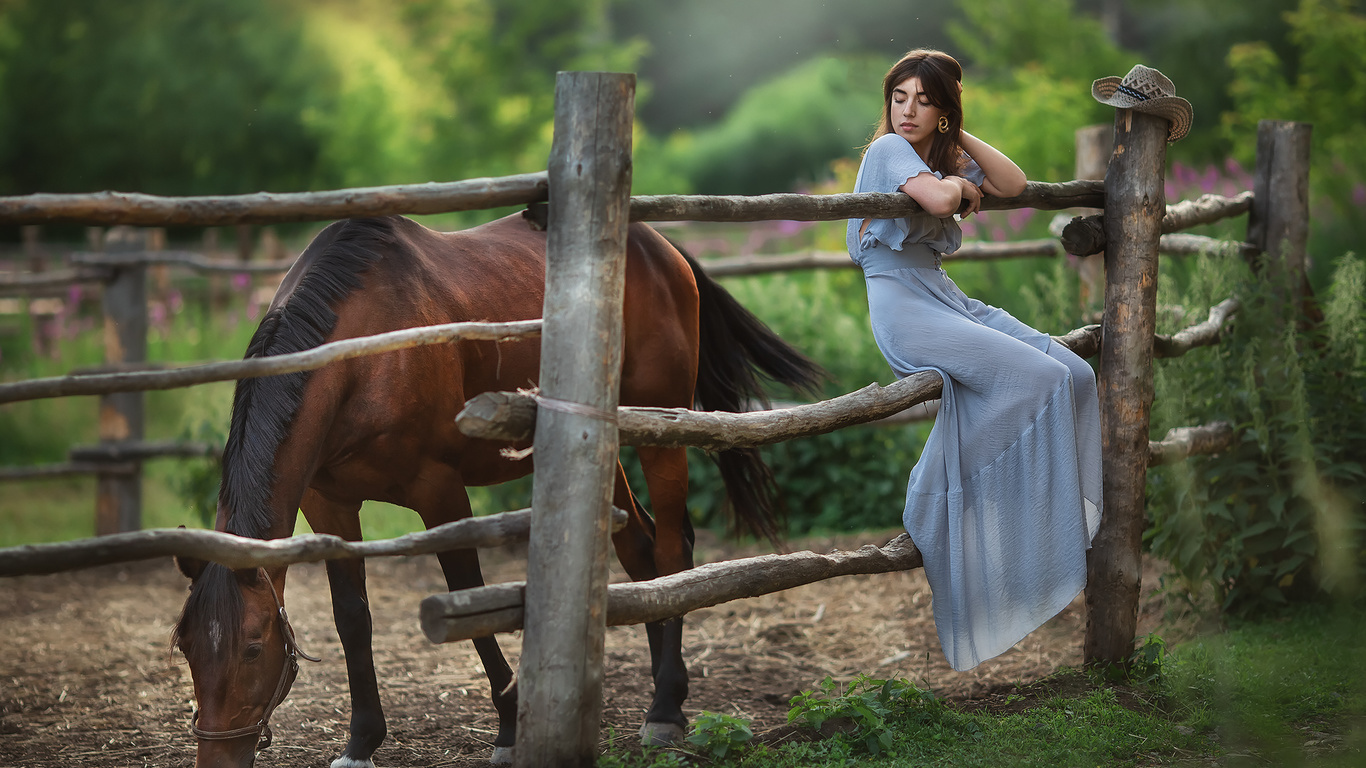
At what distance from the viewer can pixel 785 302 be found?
23.2ft

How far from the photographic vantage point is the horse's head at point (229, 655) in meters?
2.33

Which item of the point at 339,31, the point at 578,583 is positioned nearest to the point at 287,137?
the point at 339,31

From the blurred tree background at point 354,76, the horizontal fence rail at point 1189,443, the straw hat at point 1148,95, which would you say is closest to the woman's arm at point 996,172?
the straw hat at point 1148,95

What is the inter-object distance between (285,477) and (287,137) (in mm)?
17758

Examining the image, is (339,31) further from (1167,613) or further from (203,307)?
(1167,613)

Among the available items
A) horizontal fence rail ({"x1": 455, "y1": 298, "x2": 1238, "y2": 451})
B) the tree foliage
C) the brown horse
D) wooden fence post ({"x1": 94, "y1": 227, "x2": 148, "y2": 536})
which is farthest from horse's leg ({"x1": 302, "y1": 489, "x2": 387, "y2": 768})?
the tree foliage

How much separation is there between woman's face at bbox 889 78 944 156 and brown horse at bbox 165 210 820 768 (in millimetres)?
1048

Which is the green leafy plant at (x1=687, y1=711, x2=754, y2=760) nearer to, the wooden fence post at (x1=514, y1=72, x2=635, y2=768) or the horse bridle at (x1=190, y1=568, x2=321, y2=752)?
the wooden fence post at (x1=514, y1=72, x2=635, y2=768)

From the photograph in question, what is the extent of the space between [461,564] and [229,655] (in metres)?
0.81

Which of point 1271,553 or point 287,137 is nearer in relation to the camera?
point 1271,553

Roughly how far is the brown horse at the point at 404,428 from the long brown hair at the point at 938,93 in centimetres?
104

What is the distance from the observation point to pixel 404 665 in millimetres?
4168

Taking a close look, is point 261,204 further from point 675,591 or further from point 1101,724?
point 1101,724

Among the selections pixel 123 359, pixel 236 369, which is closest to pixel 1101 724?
pixel 236 369
